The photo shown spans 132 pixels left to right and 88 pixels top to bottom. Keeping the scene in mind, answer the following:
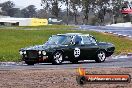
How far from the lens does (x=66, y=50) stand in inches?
760

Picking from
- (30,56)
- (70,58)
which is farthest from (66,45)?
(30,56)

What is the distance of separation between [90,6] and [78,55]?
105 meters

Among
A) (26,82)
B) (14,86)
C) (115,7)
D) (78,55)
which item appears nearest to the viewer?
(14,86)

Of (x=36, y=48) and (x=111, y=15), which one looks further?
(x=111, y=15)

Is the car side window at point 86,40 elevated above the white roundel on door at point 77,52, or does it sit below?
above

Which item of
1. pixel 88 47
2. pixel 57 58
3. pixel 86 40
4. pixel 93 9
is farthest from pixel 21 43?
pixel 93 9

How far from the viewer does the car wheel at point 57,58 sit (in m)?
18.6

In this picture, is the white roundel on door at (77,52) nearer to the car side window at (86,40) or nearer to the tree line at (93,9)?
the car side window at (86,40)

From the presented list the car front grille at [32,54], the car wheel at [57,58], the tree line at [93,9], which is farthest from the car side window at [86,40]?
the tree line at [93,9]

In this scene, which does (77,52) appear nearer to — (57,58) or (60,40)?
(60,40)

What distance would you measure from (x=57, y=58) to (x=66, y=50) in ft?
2.53

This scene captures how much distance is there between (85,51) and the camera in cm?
2000

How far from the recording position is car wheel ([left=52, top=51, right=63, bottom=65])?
18578 mm

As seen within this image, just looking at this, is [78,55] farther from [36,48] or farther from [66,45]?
[36,48]
